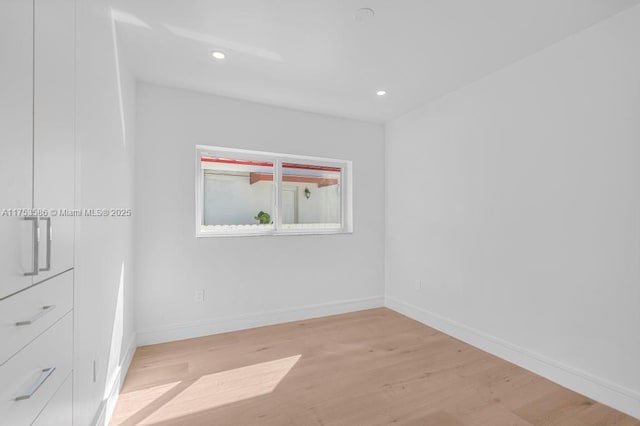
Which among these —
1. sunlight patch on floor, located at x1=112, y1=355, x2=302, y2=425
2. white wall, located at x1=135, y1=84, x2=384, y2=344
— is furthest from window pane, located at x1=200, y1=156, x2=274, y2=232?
sunlight patch on floor, located at x1=112, y1=355, x2=302, y2=425

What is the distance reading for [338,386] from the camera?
2.18 metres

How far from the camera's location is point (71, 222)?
1.27 metres

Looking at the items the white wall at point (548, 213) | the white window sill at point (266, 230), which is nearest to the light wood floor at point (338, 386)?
the white wall at point (548, 213)

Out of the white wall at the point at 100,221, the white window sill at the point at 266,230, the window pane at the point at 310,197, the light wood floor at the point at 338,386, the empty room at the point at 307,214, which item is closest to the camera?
the empty room at the point at 307,214

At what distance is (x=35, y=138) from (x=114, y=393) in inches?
71.4

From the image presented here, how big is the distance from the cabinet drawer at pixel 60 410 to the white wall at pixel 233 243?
183 cm

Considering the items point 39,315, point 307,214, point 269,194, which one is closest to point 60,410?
point 39,315

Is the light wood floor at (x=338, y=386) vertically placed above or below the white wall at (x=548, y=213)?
below

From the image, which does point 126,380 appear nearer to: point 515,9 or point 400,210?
point 400,210

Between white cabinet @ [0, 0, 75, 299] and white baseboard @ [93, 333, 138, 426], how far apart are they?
1.04 m

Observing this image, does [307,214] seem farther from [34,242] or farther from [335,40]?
[34,242]

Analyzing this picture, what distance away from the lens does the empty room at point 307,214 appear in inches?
45.1

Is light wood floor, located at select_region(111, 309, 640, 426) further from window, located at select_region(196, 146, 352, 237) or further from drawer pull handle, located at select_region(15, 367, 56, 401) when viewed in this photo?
window, located at select_region(196, 146, 352, 237)

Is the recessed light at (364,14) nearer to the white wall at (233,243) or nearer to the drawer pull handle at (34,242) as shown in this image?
the white wall at (233,243)
